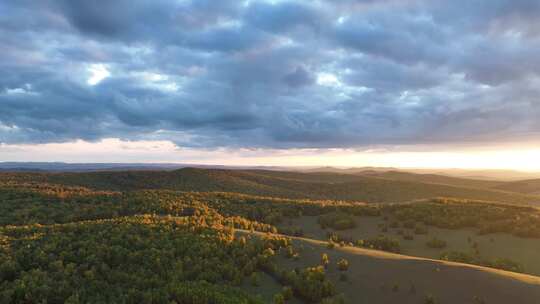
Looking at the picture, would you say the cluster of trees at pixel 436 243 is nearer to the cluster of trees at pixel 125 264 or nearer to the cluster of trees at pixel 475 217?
the cluster of trees at pixel 475 217

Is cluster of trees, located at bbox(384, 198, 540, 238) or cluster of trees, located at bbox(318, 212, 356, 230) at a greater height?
cluster of trees, located at bbox(384, 198, 540, 238)

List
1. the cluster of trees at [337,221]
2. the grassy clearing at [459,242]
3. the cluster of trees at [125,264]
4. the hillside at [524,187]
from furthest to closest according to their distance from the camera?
the hillside at [524,187] < the cluster of trees at [337,221] < the grassy clearing at [459,242] < the cluster of trees at [125,264]

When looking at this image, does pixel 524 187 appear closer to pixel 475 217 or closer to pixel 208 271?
pixel 475 217

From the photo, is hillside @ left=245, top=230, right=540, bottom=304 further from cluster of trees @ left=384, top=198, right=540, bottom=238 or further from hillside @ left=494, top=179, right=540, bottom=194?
hillside @ left=494, top=179, right=540, bottom=194

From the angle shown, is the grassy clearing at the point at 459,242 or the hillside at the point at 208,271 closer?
the hillside at the point at 208,271

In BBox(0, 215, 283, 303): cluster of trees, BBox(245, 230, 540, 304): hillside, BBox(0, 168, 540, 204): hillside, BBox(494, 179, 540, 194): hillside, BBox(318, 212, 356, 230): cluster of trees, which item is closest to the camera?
BBox(0, 215, 283, 303): cluster of trees

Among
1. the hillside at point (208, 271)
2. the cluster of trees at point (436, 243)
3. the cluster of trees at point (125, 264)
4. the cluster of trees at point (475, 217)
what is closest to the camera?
the cluster of trees at point (125, 264)

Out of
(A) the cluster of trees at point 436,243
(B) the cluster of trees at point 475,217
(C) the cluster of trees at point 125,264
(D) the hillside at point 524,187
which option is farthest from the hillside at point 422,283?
(D) the hillside at point 524,187

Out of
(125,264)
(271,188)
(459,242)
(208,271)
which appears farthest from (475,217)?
(271,188)

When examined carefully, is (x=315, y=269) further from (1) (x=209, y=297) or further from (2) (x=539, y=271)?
(2) (x=539, y=271)

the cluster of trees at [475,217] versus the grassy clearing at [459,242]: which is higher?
the cluster of trees at [475,217]

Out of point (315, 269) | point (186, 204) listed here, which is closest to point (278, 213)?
point (186, 204)

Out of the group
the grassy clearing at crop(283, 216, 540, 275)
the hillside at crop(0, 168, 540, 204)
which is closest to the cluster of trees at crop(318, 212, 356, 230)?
the grassy clearing at crop(283, 216, 540, 275)
